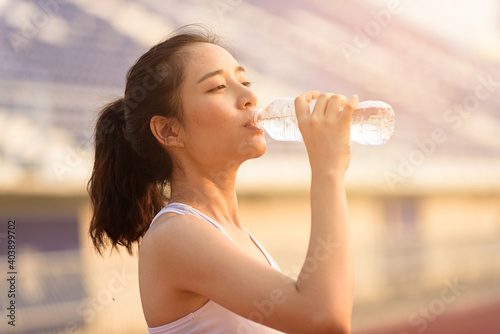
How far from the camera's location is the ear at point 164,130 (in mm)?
989

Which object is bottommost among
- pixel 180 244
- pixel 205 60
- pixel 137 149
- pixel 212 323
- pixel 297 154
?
pixel 212 323

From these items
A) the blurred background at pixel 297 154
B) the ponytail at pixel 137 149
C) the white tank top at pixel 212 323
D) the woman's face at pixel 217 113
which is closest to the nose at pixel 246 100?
the woman's face at pixel 217 113

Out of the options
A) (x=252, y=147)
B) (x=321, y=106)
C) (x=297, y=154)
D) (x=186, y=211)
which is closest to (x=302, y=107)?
(x=321, y=106)

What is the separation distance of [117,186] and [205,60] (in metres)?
0.31

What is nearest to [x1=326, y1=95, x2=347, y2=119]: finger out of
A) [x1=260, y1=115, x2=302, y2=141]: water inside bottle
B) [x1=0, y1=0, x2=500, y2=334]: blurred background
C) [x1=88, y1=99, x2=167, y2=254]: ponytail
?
[x1=260, y1=115, x2=302, y2=141]: water inside bottle

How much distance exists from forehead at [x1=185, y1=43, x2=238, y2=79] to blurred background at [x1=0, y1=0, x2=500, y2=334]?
1.32ft

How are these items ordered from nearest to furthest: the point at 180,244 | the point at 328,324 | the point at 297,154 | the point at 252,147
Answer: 1. the point at 328,324
2. the point at 180,244
3. the point at 252,147
4. the point at 297,154

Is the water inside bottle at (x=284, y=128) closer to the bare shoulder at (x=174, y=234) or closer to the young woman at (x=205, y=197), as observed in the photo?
the young woman at (x=205, y=197)

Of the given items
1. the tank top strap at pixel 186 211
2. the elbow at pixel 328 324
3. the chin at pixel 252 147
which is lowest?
the elbow at pixel 328 324

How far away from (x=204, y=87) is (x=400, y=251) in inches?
236

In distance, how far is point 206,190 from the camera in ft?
3.24

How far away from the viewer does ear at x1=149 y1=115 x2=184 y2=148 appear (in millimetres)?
989

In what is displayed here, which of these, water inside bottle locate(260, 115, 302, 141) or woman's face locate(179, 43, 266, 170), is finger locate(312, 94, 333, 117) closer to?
woman's face locate(179, 43, 266, 170)

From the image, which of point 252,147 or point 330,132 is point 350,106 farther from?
point 252,147
